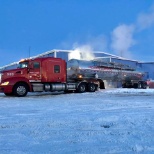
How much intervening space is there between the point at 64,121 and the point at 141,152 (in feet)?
9.75

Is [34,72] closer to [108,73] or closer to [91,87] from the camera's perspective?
[91,87]

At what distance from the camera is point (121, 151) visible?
4309 mm

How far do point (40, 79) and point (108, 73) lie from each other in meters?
7.93

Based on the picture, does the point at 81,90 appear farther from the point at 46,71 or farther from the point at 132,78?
the point at 132,78

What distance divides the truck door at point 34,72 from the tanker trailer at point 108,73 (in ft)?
9.54

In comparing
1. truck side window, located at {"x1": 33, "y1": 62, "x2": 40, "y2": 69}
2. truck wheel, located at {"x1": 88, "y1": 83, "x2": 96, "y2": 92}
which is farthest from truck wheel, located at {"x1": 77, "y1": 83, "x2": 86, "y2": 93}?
truck side window, located at {"x1": 33, "y1": 62, "x2": 40, "y2": 69}

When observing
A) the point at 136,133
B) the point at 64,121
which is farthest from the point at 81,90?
the point at 136,133

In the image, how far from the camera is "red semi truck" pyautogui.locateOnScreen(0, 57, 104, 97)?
17094mm

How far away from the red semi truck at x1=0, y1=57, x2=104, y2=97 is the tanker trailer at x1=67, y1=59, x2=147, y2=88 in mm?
561

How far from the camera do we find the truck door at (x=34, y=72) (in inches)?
711

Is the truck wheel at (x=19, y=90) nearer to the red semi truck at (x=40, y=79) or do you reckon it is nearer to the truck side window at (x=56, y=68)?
the red semi truck at (x=40, y=79)

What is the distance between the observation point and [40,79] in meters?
18.5

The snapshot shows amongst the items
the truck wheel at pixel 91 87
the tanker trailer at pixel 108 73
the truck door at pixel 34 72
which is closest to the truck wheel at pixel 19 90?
the truck door at pixel 34 72

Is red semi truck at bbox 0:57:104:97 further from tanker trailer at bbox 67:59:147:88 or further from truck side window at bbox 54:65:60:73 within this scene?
tanker trailer at bbox 67:59:147:88
